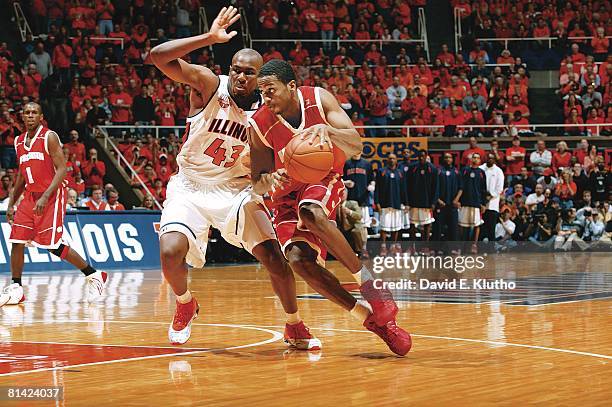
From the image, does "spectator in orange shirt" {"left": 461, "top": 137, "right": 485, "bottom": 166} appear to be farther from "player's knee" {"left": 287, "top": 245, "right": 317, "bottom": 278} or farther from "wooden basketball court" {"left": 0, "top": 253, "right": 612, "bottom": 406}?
"player's knee" {"left": 287, "top": 245, "right": 317, "bottom": 278}

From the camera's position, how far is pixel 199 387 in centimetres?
524

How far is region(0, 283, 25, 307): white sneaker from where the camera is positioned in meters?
10.4

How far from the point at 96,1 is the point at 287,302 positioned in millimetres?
19427

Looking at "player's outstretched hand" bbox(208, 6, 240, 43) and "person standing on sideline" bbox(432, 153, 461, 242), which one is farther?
"person standing on sideline" bbox(432, 153, 461, 242)

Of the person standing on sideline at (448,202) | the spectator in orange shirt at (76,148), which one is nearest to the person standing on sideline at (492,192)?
the person standing on sideline at (448,202)

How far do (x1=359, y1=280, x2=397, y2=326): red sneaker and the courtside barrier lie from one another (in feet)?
33.2

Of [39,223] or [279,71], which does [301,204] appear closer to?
[279,71]

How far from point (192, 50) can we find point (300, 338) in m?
2.03

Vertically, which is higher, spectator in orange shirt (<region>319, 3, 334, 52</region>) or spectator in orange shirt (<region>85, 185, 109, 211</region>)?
spectator in orange shirt (<region>319, 3, 334, 52</region>)

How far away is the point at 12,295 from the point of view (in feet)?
34.7

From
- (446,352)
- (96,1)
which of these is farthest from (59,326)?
(96,1)

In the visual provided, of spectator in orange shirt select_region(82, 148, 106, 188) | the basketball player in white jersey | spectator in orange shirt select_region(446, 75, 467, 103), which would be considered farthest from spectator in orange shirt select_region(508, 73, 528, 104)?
the basketball player in white jersey

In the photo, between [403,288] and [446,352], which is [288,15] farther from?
[446,352]

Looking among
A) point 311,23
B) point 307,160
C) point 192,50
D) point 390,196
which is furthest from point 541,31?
point 307,160
